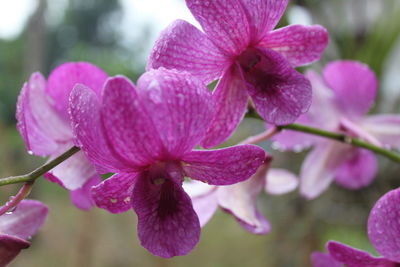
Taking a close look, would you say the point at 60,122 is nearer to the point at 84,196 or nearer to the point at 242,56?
the point at 84,196

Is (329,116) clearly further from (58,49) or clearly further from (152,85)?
(58,49)

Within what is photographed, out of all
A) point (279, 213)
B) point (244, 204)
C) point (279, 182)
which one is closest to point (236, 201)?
point (244, 204)

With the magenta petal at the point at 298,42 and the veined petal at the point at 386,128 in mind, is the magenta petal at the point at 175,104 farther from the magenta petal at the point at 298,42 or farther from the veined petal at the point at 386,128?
the veined petal at the point at 386,128

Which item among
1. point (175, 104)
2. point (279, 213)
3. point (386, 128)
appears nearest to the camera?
point (175, 104)

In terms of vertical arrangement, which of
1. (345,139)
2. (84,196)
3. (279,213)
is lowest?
(279,213)

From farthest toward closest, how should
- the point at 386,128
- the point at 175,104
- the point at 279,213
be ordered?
the point at 279,213
the point at 386,128
the point at 175,104

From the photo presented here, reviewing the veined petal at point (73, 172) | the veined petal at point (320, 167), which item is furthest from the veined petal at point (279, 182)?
the veined petal at point (73, 172)

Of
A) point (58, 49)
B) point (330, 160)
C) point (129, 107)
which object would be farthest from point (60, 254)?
point (58, 49)
